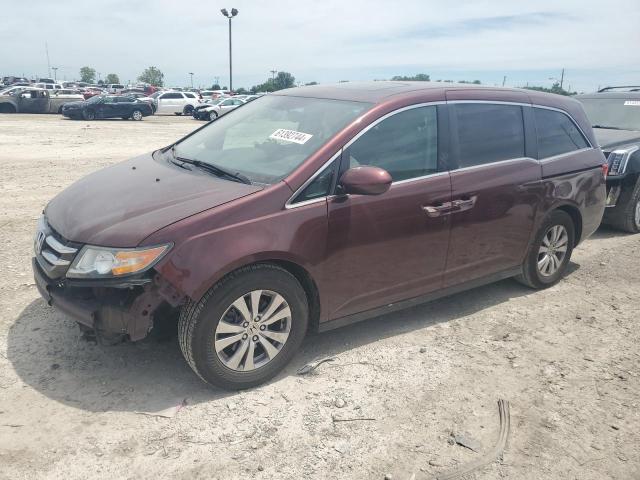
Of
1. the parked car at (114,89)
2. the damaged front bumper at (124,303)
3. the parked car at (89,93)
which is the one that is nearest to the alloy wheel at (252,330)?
the damaged front bumper at (124,303)

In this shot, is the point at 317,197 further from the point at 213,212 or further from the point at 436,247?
the point at 436,247

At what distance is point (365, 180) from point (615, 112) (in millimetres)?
6535

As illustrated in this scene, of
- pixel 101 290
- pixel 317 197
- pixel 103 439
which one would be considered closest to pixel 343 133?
pixel 317 197

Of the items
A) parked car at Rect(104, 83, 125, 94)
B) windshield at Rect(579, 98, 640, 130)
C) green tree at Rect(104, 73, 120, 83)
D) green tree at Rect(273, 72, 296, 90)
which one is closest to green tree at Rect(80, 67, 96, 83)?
green tree at Rect(104, 73, 120, 83)

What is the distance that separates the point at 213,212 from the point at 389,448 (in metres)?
1.60

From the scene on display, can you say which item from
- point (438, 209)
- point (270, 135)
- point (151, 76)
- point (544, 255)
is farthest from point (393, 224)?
point (151, 76)

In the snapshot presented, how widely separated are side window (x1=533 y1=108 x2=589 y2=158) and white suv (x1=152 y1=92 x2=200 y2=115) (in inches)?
1318

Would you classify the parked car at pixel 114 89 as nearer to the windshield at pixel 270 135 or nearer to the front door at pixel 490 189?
the windshield at pixel 270 135

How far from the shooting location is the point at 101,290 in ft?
9.73

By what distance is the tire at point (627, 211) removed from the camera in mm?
6871

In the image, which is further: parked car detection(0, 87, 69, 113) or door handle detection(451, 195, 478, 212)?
parked car detection(0, 87, 69, 113)

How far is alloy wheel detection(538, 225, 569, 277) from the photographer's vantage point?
487 centimetres

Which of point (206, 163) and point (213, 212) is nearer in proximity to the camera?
point (213, 212)

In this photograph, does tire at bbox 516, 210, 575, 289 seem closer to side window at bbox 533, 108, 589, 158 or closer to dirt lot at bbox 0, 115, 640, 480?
dirt lot at bbox 0, 115, 640, 480
